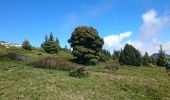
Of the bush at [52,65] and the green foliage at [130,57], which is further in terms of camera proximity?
the green foliage at [130,57]

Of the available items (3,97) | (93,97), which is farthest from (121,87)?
(3,97)

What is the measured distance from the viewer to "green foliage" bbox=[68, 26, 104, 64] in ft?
179

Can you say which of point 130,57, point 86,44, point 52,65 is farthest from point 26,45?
point 52,65

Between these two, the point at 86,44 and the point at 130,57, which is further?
the point at 130,57

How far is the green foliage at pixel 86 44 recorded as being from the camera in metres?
54.6

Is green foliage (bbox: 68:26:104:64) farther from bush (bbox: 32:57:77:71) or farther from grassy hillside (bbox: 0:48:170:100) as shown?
grassy hillside (bbox: 0:48:170:100)

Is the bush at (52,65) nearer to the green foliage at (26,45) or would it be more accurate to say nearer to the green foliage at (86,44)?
the green foliage at (86,44)

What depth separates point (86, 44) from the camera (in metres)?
57.3

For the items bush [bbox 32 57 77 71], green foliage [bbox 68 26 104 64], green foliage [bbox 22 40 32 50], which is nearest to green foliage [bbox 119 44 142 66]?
green foliage [bbox 68 26 104 64]

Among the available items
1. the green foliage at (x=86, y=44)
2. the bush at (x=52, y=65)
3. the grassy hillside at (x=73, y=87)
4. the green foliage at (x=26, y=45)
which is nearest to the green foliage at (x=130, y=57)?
the green foliage at (x=86, y=44)

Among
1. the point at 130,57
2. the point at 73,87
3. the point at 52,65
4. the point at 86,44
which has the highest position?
the point at 86,44

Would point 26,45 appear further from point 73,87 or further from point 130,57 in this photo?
point 73,87

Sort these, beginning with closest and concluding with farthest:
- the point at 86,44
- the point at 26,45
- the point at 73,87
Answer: the point at 73,87 < the point at 86,44 < the point at 26,45

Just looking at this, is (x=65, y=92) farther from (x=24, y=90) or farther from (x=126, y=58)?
(x=126, y=58)
